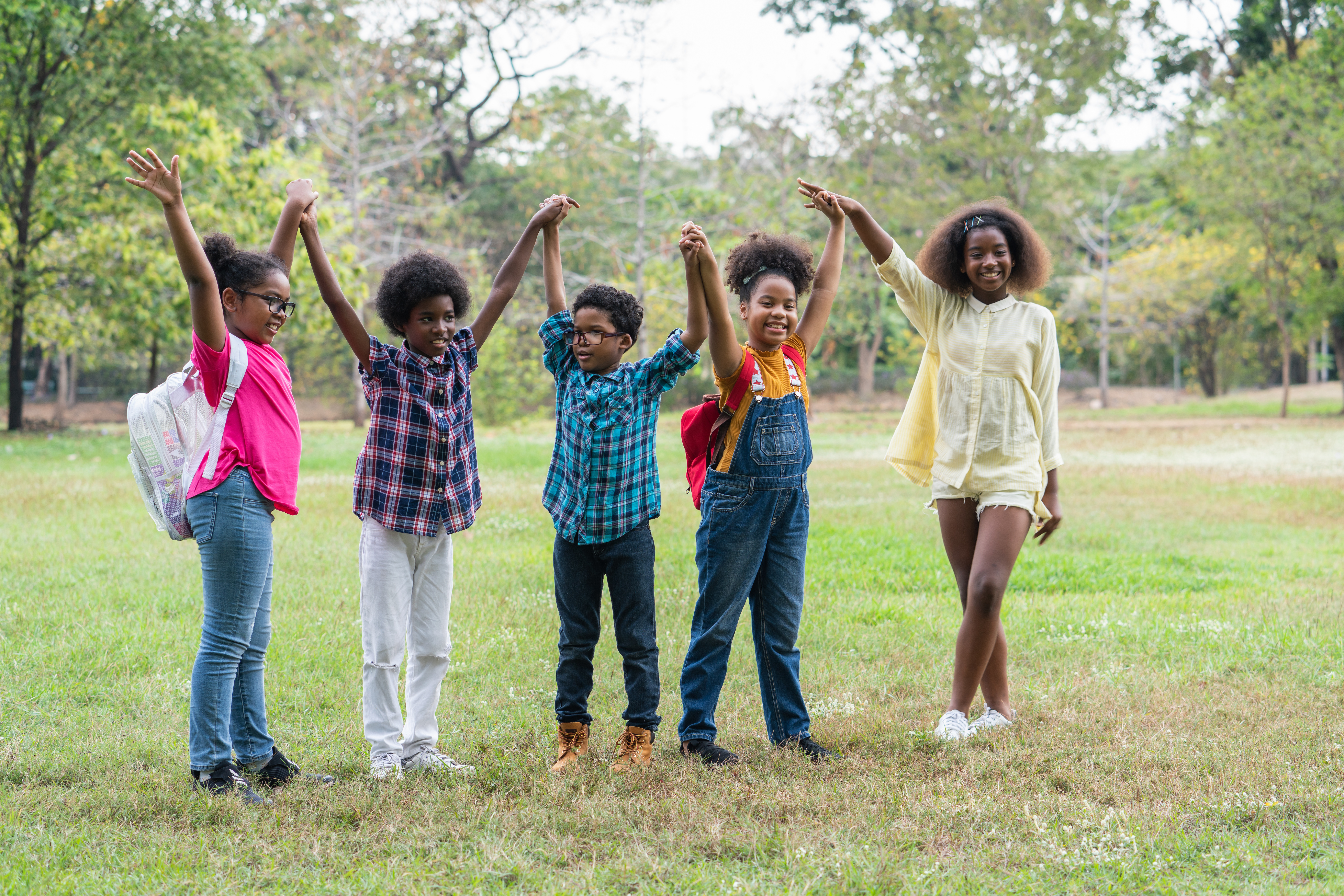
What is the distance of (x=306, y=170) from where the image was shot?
2077 centimetres

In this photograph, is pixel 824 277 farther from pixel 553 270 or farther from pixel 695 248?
pixel 553 270

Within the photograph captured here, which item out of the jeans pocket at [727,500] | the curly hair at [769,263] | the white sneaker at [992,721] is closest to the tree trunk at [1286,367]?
the white sneaker at [992,721]

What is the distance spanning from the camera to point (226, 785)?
146 inches

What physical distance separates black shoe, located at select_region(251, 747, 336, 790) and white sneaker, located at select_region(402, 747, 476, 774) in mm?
270

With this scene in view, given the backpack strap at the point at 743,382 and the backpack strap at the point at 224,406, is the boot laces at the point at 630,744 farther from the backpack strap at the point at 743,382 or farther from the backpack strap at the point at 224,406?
the backpack strap at the point at 224,406

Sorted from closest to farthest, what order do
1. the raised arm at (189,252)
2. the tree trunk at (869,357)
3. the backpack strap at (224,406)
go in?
the raised arm at (189,252) < the backpack strap at (224,406) < the tree trunk at (869,357)

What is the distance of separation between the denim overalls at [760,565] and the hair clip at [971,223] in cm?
105

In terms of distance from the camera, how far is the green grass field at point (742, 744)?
319 centimetres

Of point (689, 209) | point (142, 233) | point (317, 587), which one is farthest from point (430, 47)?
point (317, 587)

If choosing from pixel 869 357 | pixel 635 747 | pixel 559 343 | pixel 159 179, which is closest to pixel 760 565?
pixel 635 747

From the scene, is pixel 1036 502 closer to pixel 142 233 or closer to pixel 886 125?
pixel 142 233

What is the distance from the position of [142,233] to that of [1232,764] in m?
20.1

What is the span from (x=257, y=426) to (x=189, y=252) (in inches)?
24.6

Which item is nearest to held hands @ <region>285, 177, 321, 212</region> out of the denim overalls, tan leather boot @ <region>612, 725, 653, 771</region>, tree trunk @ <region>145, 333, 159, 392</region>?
the denim overalls
